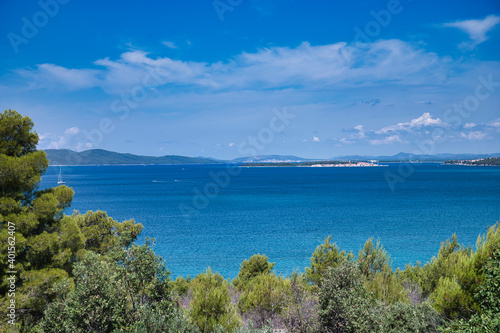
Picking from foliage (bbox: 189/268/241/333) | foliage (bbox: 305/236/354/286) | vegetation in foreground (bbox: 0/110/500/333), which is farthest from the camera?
foliage (bbox: 305/236/354/286)

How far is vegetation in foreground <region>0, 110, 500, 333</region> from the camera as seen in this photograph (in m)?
7.91

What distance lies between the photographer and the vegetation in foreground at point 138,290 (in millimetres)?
7907

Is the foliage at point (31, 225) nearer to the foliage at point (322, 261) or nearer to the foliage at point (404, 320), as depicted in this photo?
the foliage at point (404, 320)

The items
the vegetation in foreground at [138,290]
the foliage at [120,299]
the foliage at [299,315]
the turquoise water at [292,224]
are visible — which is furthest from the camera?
the turquoise water at [292,224]

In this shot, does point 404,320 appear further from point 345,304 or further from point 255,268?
point 255,268

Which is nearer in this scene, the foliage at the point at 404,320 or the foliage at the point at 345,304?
the foliage at the point at 345,304

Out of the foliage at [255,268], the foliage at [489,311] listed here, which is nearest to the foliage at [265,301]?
the foliage at [255,268]

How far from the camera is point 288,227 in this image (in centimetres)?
4738

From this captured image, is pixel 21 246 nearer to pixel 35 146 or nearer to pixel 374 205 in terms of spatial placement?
pixel 35 146

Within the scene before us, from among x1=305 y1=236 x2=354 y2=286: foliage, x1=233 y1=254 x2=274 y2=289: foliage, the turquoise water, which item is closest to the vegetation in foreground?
x1=305 y1=236 x2=354 y2=286: foliage

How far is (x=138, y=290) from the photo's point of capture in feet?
27.1

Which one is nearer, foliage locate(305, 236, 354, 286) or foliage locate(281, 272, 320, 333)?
foliage locate(281, 272, 320, 333)

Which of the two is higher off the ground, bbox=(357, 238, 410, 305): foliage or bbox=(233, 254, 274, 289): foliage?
bbox=(357, 238, 410, 305): foliage

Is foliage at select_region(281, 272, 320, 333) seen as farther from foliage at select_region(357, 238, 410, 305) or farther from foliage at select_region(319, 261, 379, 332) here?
foliage at select_region(357, 238, 410, 305)
